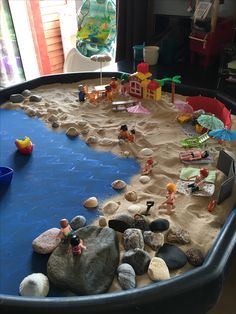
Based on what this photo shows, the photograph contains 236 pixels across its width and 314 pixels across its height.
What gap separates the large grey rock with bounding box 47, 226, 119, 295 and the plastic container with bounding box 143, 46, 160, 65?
1.43 metres

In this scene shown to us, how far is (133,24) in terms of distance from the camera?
7.25 feet

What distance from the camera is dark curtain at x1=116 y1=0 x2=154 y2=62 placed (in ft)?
7.12

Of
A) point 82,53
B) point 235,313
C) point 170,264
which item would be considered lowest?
point 235,313

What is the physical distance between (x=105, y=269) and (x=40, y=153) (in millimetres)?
660

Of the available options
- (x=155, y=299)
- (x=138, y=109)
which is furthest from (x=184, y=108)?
(x=155, y=299)

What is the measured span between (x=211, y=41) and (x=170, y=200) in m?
1.25

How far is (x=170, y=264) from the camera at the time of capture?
2.43ft

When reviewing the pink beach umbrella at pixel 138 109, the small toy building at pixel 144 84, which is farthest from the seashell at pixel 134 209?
the small toy building at pixel 144 84

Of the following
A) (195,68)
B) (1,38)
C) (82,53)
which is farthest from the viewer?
(1,38)

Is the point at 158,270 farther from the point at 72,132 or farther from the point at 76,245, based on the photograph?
the point at 72,132

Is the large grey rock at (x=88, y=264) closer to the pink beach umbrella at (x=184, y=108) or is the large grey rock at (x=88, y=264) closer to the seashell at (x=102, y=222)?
the seashell at (x=102, y=222)

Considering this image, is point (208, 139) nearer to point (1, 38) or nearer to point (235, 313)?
point (235, 313)

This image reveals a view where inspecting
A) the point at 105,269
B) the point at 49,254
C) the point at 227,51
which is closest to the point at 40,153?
the point at 49,254

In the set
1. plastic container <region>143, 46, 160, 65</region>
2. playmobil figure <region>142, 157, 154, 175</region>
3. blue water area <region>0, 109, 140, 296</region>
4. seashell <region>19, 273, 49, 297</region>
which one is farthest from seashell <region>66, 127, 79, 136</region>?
plastic container <region>143, 46, 160, 65</region>
